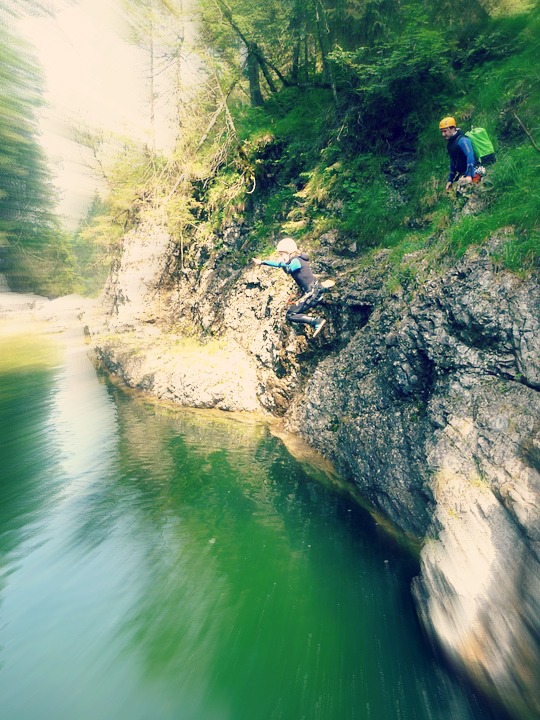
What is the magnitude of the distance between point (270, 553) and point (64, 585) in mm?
3096

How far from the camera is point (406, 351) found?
6.64 m

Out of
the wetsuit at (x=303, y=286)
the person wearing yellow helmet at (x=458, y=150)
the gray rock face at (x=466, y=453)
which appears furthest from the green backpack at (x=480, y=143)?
the wetsuit at (x=303, y=286)

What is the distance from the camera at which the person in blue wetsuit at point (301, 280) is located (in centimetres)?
824

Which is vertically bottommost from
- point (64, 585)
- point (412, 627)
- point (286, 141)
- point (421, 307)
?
point (64, 585)

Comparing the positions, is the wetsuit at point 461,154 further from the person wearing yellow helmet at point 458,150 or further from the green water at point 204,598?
the green water at point 204,598

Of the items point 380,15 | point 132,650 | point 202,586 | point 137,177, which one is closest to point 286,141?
point 380,15

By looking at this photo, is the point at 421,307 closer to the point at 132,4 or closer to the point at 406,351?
the point at 406,351

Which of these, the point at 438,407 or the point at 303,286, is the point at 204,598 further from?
the point at 303,286

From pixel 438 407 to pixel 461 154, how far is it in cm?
438

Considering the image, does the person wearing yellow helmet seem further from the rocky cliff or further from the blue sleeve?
the rocky cliff

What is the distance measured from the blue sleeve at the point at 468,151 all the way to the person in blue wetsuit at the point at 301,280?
321cm

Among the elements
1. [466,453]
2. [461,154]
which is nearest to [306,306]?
[461,154]

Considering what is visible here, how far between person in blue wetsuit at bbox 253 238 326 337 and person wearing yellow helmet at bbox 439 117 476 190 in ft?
10.1

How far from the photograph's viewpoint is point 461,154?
6.94 metres
